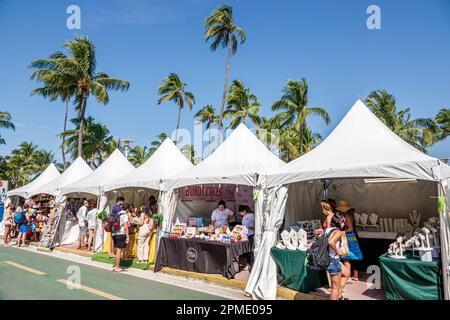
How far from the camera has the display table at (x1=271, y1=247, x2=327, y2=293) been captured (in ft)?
17.0

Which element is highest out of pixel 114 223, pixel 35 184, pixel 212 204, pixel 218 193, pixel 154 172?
pixel 154 172

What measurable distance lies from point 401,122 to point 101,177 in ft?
79.4

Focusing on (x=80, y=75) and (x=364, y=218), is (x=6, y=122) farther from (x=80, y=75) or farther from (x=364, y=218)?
(x=364, y=218)

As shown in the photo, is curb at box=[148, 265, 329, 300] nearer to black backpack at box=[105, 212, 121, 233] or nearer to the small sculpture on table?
the small sculpture on table

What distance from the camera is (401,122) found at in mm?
25266

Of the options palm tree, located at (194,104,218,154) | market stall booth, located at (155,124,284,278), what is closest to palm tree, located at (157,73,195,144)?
palm tree, located at (194,104,218,154)

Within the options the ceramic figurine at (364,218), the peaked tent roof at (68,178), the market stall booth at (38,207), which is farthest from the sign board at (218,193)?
the market stall booth at (38,207)

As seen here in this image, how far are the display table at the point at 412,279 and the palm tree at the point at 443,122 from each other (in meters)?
25.5

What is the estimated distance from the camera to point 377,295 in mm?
5078

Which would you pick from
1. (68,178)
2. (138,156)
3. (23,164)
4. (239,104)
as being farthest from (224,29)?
(23,164)

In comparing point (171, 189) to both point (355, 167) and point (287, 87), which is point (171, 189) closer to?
→ point (355, 167)

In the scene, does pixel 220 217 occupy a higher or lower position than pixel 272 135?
lower

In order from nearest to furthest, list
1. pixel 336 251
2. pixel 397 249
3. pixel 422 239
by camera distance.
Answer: pixel 336 251, pixel 422 239, pixel 397 249
